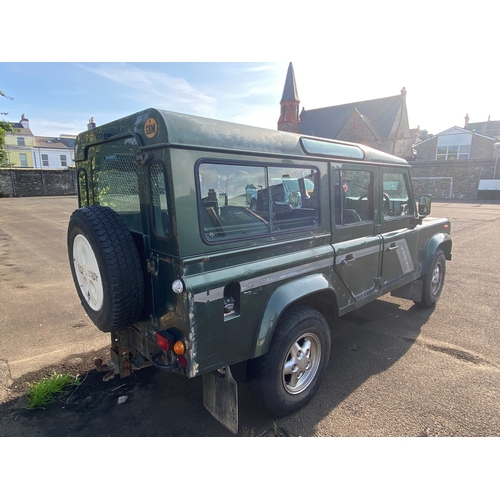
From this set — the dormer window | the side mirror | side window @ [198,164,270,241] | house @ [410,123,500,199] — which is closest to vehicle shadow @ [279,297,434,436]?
the side mirror

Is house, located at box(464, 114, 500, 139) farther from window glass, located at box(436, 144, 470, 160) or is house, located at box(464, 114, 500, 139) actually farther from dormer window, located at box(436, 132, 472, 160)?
window glass, located at box(436, 144, 470, 160)

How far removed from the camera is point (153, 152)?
6.56 feet

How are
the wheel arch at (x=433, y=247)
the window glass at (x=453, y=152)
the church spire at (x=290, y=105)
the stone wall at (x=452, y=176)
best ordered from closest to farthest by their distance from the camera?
the wheel arch at (x=433, y=247) < the stone wall at (x=452, y=176) < the window glass at (x=453, y=152) < the church spire at (x=290, y=105)

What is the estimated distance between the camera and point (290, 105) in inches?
1667

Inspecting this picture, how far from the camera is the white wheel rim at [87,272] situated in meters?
2.25

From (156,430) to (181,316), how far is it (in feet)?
3.67

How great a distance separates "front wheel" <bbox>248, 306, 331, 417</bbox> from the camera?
246cm

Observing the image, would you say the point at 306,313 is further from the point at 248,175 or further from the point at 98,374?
the point at 98,374

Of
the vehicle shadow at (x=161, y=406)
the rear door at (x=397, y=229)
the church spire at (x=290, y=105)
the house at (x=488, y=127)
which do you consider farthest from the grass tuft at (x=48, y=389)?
the house at (x=488, y=127)

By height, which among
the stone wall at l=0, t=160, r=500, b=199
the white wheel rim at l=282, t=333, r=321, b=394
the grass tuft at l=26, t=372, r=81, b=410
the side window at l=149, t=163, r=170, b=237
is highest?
the stone wall at l=0, t=160, r=500, b=199

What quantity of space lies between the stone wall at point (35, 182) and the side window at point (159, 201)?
28.2 meters

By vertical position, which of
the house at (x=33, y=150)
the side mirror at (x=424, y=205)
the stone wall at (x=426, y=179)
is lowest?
the side mirror at (x=424, y=205)

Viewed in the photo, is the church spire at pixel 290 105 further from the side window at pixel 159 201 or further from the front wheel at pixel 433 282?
the side window at pixel 159 201

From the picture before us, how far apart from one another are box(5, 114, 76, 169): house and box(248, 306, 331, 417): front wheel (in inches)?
2057
